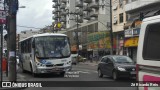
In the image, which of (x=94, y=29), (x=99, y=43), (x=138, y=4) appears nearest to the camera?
(x=138, y=4)

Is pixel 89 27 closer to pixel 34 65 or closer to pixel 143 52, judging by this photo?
pixel 34 65

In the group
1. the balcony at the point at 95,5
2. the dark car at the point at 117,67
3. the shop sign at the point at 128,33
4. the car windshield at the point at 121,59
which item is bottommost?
the dark car at the point at 117,67

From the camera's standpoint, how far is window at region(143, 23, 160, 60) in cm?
599

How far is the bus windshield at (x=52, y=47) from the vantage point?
25156 millimetres

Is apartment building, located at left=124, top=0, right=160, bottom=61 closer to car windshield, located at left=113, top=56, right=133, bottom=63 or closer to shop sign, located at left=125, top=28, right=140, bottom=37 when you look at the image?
shop sign, located at left=125, top=28, right=140, bottom=37

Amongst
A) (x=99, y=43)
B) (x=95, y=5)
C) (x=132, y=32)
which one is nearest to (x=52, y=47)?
(x=132, y=32)

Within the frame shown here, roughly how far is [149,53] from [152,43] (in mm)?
174

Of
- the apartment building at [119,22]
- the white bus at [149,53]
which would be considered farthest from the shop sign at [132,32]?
the white bus at [149,53]

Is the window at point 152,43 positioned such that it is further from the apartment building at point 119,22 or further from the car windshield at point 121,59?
the apartment building at point 119,22

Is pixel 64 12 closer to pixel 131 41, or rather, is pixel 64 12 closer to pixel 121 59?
pixel 131 41

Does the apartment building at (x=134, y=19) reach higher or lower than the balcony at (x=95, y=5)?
lower

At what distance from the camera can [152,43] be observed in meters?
6.20

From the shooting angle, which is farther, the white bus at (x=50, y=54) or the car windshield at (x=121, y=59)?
the white bus at (x=50, y=54)

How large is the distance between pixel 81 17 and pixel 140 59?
10403 centimetres
